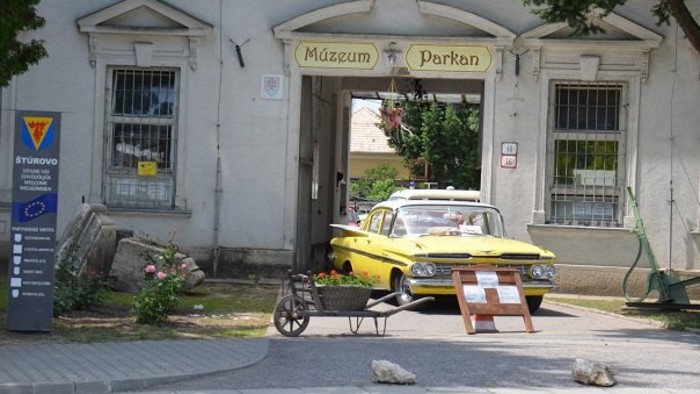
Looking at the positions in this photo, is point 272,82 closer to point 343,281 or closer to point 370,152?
point 343,281

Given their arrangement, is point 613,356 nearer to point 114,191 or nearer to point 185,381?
point 185,381

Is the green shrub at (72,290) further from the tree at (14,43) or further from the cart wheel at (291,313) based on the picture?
the cart wheel at (291,313)

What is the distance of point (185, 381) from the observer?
30.6 feet

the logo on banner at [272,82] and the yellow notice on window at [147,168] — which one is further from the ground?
the logo on banner at [272,82]

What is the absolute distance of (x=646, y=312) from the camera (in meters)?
16.1

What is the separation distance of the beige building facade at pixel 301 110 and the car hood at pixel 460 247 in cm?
333

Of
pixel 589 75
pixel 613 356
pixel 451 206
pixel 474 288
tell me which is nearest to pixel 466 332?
pixel 474 288

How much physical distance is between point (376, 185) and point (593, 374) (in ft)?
139

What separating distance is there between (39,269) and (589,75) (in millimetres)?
10547

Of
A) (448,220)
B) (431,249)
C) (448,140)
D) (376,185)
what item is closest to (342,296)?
(431,249)

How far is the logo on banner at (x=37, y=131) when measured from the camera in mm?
11312

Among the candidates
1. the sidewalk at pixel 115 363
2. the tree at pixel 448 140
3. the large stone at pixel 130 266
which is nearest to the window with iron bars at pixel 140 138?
the large stone at pixel 130 266

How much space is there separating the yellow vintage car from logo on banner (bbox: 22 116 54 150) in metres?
5.34

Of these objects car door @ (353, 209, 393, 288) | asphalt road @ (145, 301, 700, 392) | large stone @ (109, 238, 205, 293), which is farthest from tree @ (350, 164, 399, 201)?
asphalt road @ (145, 301, 700, 392)
